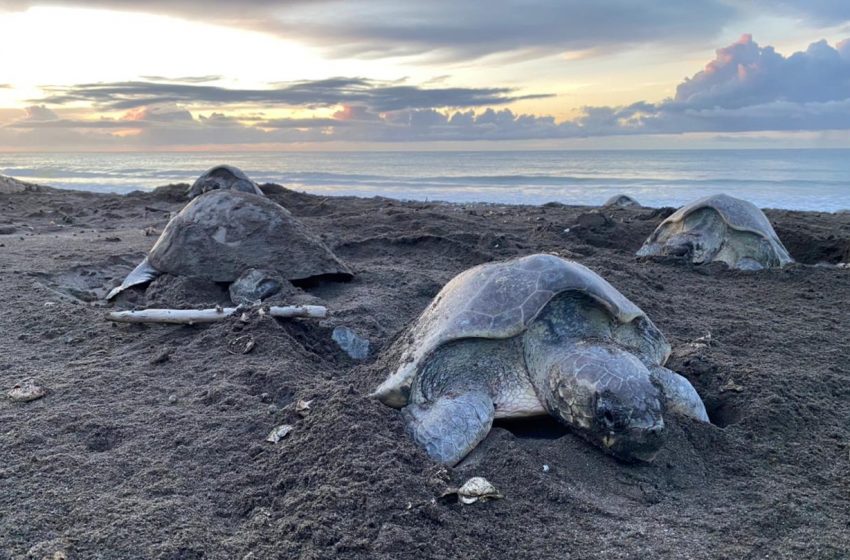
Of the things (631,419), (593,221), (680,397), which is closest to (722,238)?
(593,221)

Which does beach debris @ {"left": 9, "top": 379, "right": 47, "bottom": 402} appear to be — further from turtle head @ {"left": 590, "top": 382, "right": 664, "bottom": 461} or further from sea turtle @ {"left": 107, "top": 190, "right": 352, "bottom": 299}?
turtle head @ {"left": 590, "top": 382, "right": 664, "bottom": 461}

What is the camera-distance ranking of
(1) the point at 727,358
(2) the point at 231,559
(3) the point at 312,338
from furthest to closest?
1. (3) the point at 312,338
2. (1) the point at 727,358
3. (2) the point at 231,559

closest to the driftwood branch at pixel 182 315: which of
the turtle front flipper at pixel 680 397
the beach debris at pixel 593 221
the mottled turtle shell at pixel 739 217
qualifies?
the turtle front flipper at pixel 680 397

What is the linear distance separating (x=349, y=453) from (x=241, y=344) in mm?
1684

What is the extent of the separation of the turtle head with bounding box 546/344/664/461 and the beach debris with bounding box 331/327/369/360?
5.23ft

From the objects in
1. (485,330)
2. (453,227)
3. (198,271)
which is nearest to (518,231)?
(453,227)

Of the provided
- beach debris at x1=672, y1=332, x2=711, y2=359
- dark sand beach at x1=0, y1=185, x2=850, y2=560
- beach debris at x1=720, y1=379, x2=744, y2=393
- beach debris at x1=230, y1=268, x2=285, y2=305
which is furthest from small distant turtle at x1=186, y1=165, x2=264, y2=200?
beach debris at x1=720, y1=379, x2=744, y2=393

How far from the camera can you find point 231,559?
215 centimetres

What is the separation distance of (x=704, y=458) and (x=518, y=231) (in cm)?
595

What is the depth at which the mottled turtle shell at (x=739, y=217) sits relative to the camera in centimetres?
698

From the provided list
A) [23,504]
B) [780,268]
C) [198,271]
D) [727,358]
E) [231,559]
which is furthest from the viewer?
[780,268]

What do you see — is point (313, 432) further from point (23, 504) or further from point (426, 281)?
point (426, 281)

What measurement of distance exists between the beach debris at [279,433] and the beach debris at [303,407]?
9 cm

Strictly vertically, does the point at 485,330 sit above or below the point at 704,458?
above
